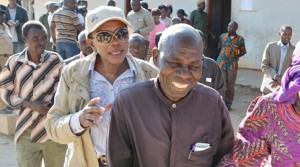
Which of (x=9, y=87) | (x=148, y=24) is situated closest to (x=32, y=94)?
(x=9, y=87)

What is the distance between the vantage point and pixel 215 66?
439cm

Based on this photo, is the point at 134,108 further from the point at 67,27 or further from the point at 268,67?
the point at 67,27

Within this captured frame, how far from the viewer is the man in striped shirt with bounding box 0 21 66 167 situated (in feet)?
11.2

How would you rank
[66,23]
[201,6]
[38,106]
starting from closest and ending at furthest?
[38,106] < [66,23] < [201,6]

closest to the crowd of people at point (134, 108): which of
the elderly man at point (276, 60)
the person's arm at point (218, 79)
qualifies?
the person's arm at point (218, 79)

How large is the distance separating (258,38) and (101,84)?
8241mm

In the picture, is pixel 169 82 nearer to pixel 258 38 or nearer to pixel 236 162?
pixel 236 162

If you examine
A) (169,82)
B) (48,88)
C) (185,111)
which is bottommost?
(48,88)

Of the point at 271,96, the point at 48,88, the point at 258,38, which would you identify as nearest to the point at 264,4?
the point at 258,38

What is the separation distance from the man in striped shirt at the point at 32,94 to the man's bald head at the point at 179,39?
1989 millimetres

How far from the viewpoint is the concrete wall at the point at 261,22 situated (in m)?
9.40

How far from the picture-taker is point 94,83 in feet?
7.68

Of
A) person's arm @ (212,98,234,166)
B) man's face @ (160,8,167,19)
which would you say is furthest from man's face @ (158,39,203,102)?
man's face @ (160,8,167,19)

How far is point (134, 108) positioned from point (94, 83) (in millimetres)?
697
